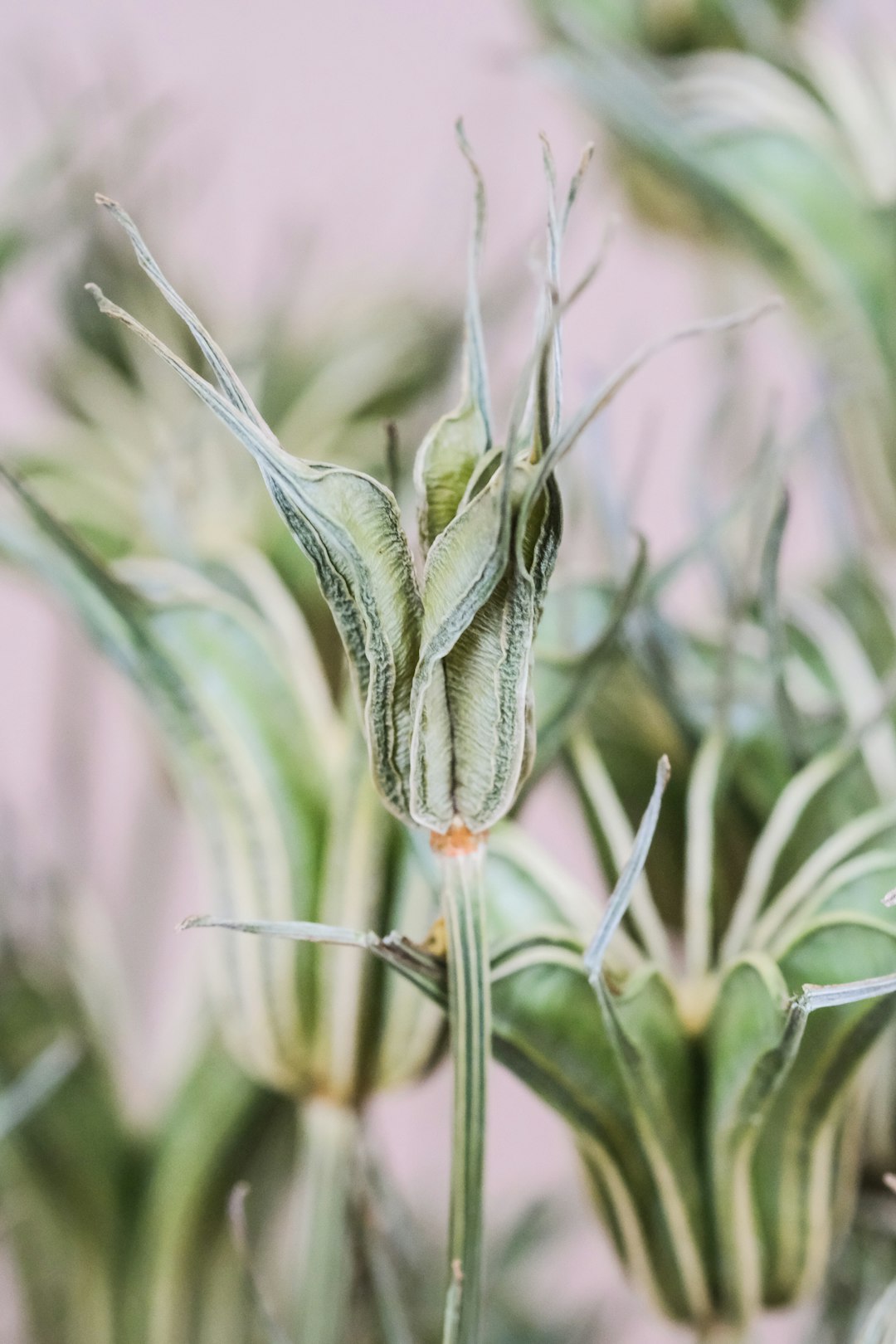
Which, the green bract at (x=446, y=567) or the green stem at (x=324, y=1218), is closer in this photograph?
the green bract at (x=446, y=567)

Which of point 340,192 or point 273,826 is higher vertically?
point 340,192

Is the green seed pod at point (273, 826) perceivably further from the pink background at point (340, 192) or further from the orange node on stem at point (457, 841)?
the pink background at point (340, 192)

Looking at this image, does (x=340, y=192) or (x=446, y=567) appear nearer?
(x=446, y=567)

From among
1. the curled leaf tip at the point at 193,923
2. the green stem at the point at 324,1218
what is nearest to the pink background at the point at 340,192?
the green stem at the point at 324,1218

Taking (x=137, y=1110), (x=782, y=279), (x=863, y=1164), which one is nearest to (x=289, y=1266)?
(x=137, y=1110)

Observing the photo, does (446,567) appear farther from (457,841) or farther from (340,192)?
(340,192)

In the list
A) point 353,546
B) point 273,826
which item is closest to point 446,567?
point 353,546

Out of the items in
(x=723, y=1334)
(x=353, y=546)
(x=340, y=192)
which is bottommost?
(x=723, y=1334)
